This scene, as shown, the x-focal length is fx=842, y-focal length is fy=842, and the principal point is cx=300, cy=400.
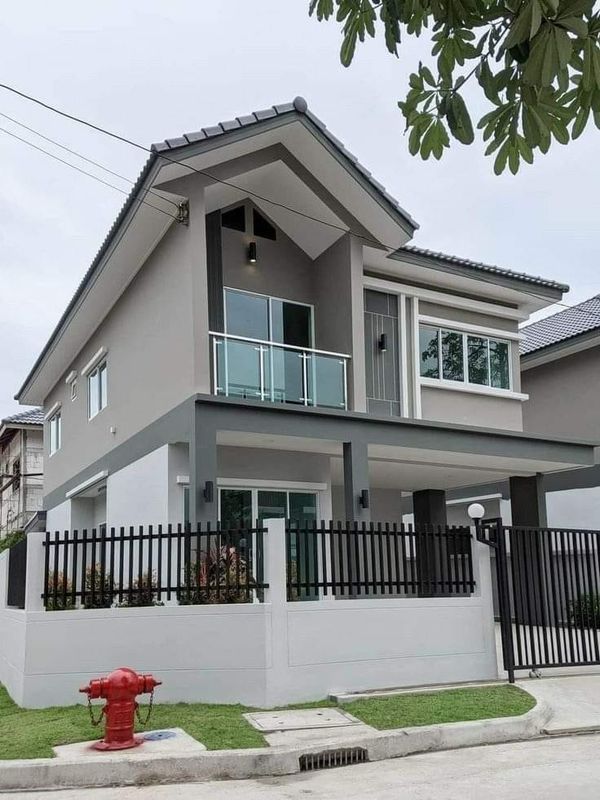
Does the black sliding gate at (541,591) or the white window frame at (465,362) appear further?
the white window frame at (465,362)

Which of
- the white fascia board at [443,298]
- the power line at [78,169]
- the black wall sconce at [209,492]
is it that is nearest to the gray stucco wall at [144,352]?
the power line at [78,169]

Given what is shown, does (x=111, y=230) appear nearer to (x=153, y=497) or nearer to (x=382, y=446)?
(x=153, y=497)

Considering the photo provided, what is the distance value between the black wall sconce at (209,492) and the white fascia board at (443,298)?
221 inches

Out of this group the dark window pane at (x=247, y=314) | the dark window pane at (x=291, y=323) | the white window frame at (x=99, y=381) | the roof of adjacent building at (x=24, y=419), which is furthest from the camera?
the roof of adjacent building at (x=24, y=419)

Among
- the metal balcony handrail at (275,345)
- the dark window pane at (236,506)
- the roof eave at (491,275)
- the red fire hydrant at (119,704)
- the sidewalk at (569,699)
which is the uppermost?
the roof eave at (491,275)

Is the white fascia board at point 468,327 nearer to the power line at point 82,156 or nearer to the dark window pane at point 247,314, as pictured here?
the dark window pane at point 247,314

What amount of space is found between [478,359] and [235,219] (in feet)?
19.0

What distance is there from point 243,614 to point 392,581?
7.06 feet

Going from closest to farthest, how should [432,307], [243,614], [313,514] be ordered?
[243,614] < [313,514] < [432,307]

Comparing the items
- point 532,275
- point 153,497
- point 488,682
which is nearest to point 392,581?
point 488,682

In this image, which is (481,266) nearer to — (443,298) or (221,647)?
(443,298)

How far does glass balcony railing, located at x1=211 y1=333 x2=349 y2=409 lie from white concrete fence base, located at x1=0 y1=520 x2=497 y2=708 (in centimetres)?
415

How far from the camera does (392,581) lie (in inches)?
415

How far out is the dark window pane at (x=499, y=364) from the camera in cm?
1755
